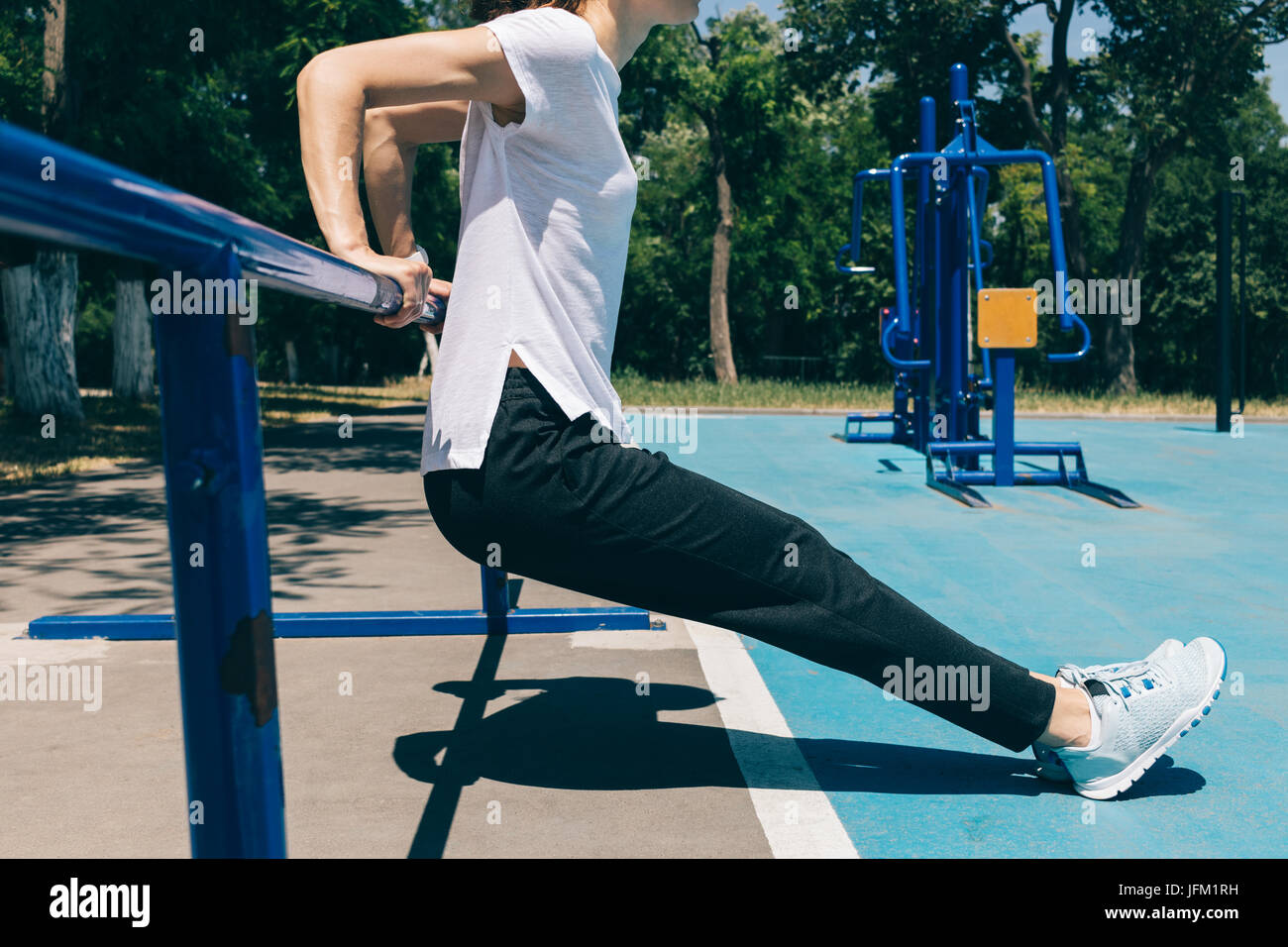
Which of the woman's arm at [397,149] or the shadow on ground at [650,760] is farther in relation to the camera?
the shadow on ground at [650,760]

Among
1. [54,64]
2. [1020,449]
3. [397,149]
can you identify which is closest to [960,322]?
[1020,449]

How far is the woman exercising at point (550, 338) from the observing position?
198 centimetres

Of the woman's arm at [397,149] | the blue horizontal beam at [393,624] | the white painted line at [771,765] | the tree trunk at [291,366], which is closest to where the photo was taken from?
the woman's arm at [397,149]

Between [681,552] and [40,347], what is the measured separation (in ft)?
56.1

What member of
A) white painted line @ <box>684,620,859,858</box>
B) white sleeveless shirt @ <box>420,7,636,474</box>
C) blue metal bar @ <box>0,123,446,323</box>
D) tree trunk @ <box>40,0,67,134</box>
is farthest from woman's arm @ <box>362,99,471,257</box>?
tree trunk @ <box>40,0,67,134</box>

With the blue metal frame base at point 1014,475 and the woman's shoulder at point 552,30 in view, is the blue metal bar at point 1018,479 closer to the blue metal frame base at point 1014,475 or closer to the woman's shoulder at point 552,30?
the blue metal frame base at point 1014,475

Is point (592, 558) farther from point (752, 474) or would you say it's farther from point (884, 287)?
point (884, 287)

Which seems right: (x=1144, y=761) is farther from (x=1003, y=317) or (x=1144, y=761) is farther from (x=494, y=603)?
(x=1003, y=317)

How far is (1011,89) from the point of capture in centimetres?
3312

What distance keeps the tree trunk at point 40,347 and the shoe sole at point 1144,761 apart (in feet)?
54.8

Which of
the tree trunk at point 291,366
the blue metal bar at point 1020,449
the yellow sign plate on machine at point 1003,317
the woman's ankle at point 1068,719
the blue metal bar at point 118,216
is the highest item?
the tree trunk at point 291,366

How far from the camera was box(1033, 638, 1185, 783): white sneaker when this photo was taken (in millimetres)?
2883

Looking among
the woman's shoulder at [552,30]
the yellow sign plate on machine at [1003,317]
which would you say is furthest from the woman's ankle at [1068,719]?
the yellow sign plate on machine at [1003,317]

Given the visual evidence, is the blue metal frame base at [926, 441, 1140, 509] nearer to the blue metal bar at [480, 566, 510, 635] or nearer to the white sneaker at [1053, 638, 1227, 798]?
the blue metal bar at [480, 566, 510, 635]
